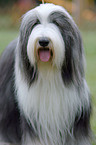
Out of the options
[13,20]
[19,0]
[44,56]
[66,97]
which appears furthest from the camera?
[19,0]

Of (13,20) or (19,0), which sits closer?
(13,20)

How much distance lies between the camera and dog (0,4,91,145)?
155 inches

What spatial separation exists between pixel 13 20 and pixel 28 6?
105 inches

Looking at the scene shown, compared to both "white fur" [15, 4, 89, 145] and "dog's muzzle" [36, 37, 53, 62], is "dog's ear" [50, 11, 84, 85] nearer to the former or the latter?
"white fur" [15, 4, 89, 145]

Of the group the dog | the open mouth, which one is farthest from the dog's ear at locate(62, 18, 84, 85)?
the open mouth

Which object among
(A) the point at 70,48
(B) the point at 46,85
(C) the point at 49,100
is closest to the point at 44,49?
(A) the point at 70,48

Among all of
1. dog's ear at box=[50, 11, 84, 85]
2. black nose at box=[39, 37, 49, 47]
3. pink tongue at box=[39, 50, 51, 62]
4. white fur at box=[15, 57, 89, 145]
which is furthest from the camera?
white fur at box=[15, 57, 89, 145]

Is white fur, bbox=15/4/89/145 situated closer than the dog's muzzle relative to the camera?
No

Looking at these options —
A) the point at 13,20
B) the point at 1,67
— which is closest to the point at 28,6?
the point at 13,20

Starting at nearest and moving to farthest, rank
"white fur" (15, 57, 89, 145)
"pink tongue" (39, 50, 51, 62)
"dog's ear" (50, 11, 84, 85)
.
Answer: "pink tongue" (39, 50, 51, 62) < "dog's ear" (50, 11, 84, 85) < "white fur" (15, 57, 89, 145)

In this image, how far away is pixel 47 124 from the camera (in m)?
4.39

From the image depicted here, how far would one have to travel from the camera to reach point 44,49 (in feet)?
12.8

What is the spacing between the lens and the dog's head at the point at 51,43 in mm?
3836

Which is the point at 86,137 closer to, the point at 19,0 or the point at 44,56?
the point at 44,56
